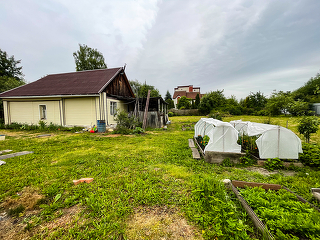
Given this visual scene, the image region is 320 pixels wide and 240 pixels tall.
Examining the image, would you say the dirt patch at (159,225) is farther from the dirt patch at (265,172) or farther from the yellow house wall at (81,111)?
the yellow house wall at (81,111)

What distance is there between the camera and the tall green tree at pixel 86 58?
91.8 ft

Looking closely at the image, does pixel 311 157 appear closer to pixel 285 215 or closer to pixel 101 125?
pixel 285 215

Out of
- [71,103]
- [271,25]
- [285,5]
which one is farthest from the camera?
[71,103]

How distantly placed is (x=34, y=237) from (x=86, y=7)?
13716 millimetres

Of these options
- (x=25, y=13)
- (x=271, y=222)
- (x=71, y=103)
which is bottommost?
(x=271, y=222)

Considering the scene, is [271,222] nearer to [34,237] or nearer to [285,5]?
[34,237]

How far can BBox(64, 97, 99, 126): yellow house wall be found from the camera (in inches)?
430

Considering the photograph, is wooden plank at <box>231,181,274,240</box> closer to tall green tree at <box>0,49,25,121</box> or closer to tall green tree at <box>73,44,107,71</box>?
tall green tree at <box>0,49,25,121</box>

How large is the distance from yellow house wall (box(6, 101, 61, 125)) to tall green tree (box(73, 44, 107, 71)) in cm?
1925

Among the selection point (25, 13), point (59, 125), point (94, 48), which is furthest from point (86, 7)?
point (94, 48)

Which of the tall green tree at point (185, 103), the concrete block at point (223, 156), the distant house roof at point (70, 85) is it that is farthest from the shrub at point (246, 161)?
the tall green tree at point (185, 103)

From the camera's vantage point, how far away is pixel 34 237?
172cm

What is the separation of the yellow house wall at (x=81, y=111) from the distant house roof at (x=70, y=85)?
2.46ft

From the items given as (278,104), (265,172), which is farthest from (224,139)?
(278,104)
